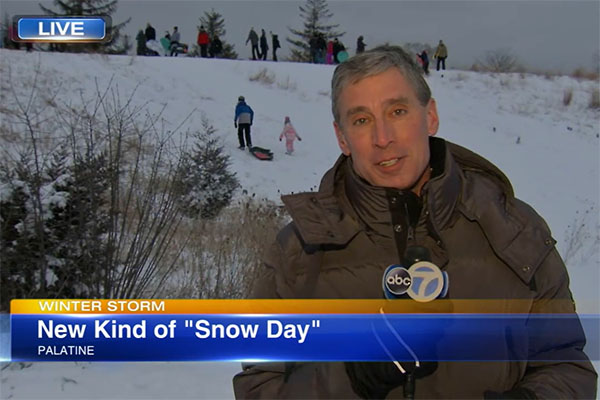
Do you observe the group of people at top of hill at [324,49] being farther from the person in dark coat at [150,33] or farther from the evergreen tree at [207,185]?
the evergreen tree at [207,185]

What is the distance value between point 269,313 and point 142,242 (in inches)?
121

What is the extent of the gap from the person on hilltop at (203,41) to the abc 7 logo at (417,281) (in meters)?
20.9

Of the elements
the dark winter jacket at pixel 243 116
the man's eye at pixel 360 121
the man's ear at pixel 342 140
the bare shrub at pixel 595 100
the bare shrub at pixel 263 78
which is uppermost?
the bare shrub at pixel 263 78

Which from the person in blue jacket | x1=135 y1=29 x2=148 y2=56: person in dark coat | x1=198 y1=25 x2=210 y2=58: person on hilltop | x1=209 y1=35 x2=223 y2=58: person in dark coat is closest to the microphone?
the person in blue jacket

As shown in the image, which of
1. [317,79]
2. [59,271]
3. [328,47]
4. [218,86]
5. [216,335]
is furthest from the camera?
[328,47]

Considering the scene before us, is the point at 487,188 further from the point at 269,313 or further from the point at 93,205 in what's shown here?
the point at 93,205

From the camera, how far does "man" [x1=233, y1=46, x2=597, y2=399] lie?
1615 mm

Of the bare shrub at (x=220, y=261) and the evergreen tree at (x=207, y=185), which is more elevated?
the evergreen tree at (x=207, y=185)

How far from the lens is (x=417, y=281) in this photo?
1.55 metres

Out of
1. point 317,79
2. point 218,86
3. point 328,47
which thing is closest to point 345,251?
point 218,86

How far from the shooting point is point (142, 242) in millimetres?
4840

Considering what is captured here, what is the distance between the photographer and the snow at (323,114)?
11.6 m

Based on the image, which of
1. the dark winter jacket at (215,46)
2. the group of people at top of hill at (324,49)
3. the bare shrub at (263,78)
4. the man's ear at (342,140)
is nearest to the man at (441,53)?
the group of people at top of hill at (324,49)

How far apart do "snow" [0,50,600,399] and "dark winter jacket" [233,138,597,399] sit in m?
4.08
